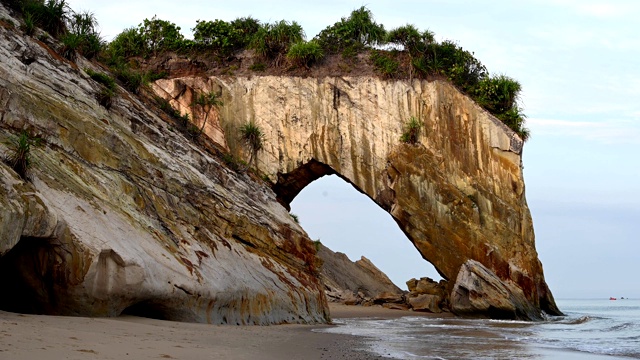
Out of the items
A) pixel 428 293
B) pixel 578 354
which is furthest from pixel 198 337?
pixel 428 293

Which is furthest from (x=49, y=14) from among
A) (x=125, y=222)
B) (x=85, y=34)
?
(x=125, y=222)

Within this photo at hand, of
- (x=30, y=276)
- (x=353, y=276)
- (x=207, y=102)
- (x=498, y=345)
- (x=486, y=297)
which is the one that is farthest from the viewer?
(x=353, y=276)

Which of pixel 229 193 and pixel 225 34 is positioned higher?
pixel 225 34

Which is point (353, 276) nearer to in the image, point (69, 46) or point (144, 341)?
point (69, 46)

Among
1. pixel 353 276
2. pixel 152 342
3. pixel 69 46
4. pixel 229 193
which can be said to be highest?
pixel 69 46

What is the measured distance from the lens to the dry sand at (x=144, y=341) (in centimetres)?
702

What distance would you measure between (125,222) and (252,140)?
16580 millimetres

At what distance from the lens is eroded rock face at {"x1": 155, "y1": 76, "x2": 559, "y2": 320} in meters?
29.0

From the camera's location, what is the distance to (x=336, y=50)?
3139 cm

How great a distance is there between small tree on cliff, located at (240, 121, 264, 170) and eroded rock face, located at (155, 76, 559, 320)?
12.9 inches

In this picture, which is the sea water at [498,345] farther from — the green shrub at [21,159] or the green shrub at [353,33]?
the green shrub at [353,33]

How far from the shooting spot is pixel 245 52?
31.1 meters

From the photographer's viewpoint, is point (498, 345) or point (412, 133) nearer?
point (498, 345)

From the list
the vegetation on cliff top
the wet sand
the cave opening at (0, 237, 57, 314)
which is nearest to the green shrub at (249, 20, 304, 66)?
the vegetation on cliff top
